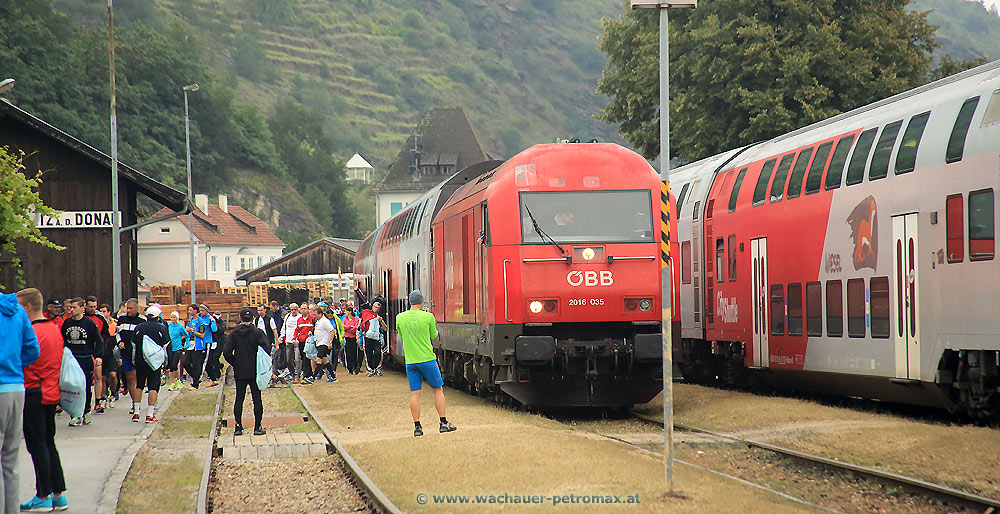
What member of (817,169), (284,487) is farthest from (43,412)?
(817,169)

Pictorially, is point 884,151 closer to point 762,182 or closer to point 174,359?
point 762,182

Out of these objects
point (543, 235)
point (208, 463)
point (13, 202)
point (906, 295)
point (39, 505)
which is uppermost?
point (13, 202)

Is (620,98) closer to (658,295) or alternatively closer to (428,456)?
(658,295)

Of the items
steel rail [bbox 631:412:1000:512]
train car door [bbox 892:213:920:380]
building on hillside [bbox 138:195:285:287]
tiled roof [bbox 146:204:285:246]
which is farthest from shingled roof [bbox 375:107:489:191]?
steel rail [bbox 631:412:1000:512]

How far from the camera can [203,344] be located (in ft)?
92.5

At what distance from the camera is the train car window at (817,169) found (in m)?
17.7

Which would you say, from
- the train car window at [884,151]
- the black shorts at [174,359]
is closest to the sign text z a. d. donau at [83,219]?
the black shorts at [174,359]

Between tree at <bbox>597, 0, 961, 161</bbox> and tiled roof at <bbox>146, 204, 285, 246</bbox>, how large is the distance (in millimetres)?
57863

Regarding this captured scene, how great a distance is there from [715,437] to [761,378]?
6.34m

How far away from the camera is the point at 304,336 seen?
29.1 m

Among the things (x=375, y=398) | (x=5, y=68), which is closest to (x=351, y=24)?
(x=5, y=68)

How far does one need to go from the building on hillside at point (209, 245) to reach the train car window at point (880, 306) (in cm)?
7004

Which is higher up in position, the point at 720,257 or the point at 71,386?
the point at 720,257

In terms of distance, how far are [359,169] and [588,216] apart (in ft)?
469
